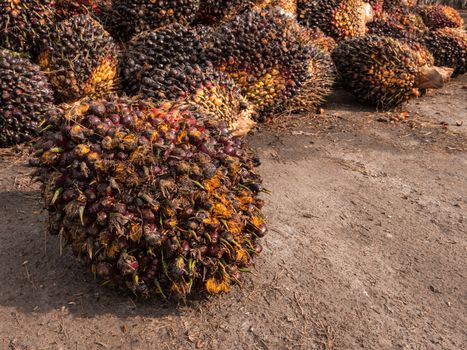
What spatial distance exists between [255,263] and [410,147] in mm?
2344

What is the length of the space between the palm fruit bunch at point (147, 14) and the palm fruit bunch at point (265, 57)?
406mm

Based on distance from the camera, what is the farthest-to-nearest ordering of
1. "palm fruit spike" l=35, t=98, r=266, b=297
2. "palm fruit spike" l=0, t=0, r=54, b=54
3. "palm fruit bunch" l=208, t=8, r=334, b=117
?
"palm fruit bunch" l=208, t=8, r=334, b=117 < "palm fruit spike" l=0, t=0, r=54, b=54 < "palm fruit spike" l=35, t=98, r=266, b=297

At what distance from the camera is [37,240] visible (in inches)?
103

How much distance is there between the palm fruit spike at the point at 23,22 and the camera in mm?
3754

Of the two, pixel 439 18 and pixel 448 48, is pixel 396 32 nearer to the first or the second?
pixel 448 48

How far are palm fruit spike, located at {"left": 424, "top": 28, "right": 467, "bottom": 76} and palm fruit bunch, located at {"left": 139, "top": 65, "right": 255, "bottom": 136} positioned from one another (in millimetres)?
3631

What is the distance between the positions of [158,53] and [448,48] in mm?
4088

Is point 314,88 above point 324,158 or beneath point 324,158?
above

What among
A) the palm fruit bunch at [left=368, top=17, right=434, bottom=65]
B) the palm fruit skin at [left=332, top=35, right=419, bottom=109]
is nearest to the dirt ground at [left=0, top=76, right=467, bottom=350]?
the palm fruit skin at [left=332, top=35, right=419, bottom=109]

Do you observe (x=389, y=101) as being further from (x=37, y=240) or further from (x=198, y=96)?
(x=37, y=240)

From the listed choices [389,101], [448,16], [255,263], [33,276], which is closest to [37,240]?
[33,276]

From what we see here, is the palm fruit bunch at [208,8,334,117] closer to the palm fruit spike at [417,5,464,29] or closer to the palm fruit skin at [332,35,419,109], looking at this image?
the palm fruit skin at [332,35,419,109]

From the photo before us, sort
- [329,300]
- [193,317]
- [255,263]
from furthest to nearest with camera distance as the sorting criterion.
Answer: [255,263], [329,300], [193,317]

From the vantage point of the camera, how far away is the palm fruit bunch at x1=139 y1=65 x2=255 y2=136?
3.39m
